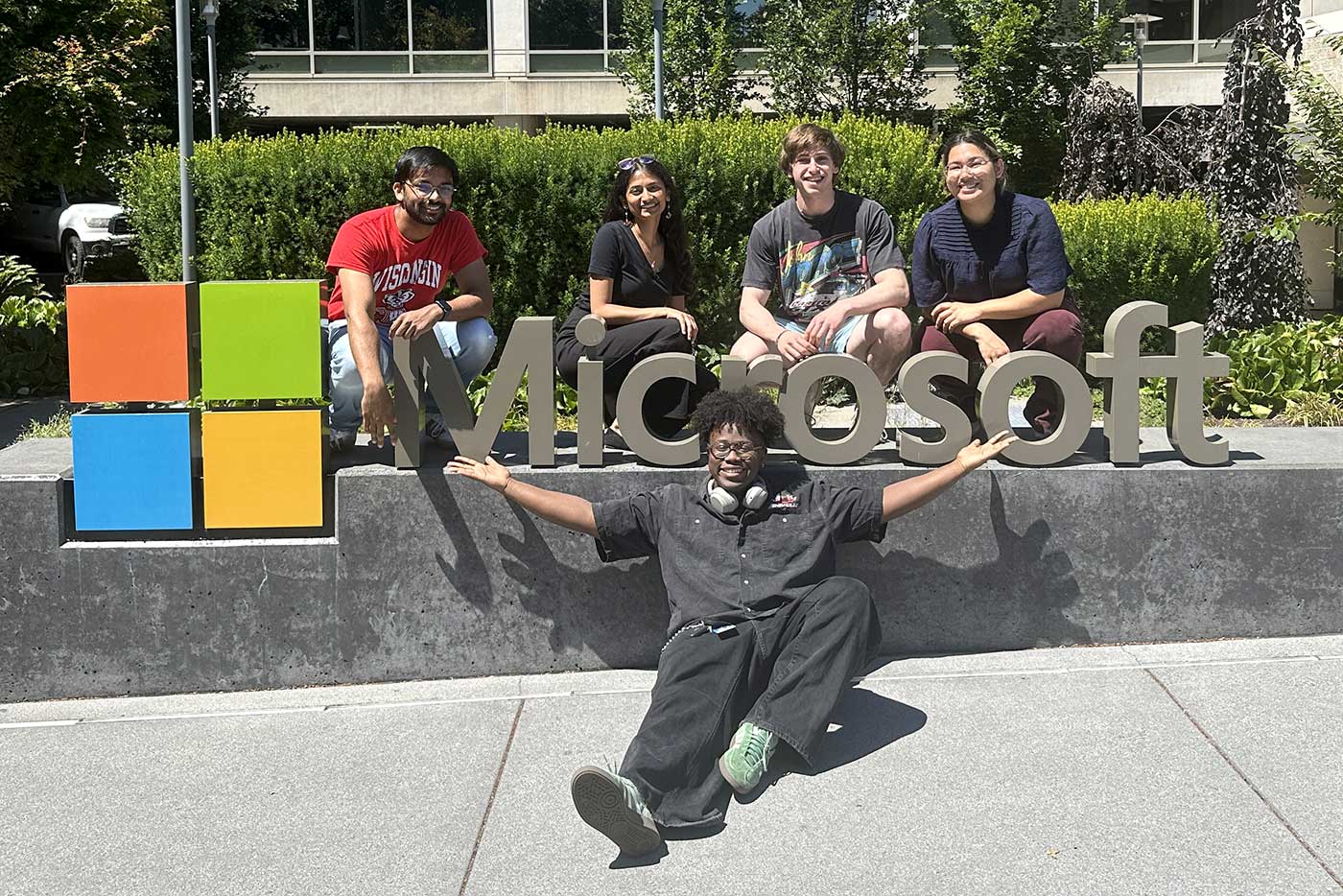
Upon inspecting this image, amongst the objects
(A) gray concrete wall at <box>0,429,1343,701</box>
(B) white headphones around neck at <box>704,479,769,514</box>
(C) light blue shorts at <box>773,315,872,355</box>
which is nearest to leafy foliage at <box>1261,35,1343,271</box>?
(A) gray concrete wall at <box>0,429,1343,701</box>

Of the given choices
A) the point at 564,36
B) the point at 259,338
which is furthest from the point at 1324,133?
the point at 564,36

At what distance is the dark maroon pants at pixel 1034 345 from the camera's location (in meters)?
5.45

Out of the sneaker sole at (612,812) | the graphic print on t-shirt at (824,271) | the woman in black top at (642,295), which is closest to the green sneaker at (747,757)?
the sneaker sole at (612,812)

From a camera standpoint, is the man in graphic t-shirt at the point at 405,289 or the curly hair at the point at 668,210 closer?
the man in graphic t-shirt at the point at 405,289

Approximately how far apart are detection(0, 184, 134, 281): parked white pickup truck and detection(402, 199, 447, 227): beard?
55.0ft

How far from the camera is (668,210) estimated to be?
224 inches

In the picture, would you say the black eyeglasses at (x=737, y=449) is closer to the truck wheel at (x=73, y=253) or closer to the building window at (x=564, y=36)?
the truck wheel at (x=73, y=253)

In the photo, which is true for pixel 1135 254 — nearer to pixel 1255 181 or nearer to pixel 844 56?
pixel 1255 181

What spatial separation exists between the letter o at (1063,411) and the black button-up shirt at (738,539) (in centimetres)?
75

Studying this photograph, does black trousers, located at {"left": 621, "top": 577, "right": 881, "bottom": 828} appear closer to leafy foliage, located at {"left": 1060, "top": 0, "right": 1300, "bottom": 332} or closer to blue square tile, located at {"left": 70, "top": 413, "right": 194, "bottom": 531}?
blue square tile, located at {"left": 70, "top": 413, "right": 194, "bottom": 531}

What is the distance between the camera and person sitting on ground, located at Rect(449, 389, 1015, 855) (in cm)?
391

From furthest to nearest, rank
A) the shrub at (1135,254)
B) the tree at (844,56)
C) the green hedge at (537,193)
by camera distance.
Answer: the tree at (844,56)
the shrub at (1135,254)
the green hedge at (537,193)

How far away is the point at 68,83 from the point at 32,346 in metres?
2.05

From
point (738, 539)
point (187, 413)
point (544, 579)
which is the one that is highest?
point (187, 413)
